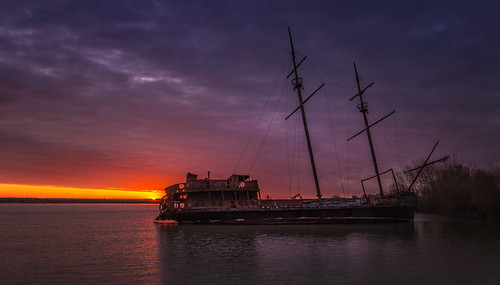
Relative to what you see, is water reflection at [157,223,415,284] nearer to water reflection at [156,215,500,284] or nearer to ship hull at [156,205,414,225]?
water reflection at [156,215,500,284]

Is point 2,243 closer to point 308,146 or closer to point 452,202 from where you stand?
point 308,146

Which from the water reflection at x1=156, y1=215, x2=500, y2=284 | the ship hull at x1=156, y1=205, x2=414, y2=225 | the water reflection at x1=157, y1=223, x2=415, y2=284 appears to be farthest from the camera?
the ship hull at x1=156, y1=205, x2=414, y2=225

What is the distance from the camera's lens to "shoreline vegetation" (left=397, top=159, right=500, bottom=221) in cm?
4372

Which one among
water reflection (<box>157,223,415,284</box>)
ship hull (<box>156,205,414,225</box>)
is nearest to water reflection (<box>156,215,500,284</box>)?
water reflection (<box>157,223,415,284</box>)

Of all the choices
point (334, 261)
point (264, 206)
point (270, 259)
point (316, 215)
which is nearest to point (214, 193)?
point (264, 206)

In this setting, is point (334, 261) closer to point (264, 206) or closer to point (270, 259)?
point (270, 259)

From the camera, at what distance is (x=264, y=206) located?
43156 mm

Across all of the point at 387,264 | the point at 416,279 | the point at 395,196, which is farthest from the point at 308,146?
the point at 416,279

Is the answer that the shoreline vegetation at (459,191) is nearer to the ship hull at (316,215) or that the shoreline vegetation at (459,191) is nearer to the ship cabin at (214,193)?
the ship hull at (316,215)

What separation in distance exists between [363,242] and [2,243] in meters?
28.1

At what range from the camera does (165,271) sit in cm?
1585

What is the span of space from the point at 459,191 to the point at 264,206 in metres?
32.4

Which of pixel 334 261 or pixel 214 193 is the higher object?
pixel 214 193

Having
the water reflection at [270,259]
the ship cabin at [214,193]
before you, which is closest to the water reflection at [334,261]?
the water reflection at [270,259]
